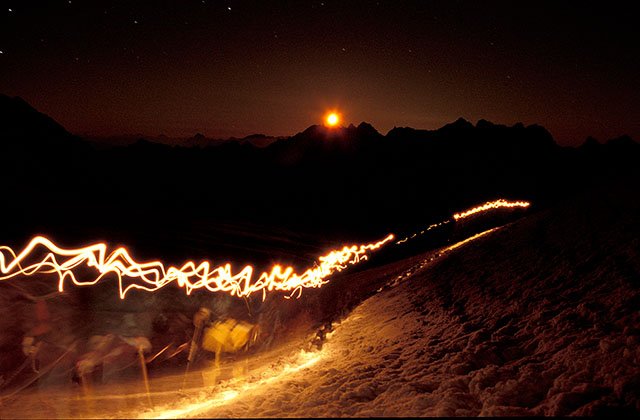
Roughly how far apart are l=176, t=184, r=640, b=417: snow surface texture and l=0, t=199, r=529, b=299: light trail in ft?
10.9

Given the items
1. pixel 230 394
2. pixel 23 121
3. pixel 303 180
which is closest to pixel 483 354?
pixel 230 394

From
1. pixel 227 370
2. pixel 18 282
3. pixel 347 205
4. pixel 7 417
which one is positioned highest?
pixel 347 205

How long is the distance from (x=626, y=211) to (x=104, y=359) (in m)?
10.1

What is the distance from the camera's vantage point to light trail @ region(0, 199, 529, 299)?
19.1 ft

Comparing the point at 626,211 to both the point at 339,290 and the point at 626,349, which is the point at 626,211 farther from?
the point at 339,290

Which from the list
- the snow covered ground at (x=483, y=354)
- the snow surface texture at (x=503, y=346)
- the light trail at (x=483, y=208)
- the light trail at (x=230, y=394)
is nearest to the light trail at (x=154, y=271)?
the snow covered ground at (x=483, y=354)

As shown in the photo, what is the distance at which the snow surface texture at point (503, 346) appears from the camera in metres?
2.98

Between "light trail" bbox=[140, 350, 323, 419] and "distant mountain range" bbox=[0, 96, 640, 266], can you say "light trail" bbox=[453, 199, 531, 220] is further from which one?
"light trail" bbox=[140, 350, 323, 419]

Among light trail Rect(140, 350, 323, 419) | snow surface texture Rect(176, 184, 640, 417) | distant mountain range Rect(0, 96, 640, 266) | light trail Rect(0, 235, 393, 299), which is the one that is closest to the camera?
snow surface texture Rect(176, 184, 640, 417)

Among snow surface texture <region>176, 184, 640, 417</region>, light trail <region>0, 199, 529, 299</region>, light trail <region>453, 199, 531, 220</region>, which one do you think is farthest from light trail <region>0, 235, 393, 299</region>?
light trail <region>453, 199, 531, 220</region>

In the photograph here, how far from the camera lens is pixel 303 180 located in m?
60.3

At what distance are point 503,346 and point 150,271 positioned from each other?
20.4 feet

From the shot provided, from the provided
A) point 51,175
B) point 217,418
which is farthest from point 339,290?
point 51,175

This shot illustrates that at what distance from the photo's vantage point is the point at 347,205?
4012 cm
